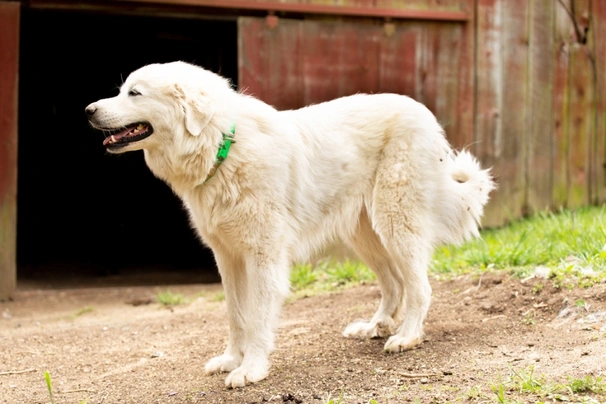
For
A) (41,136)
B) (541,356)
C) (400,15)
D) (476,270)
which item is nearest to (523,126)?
(400,15)

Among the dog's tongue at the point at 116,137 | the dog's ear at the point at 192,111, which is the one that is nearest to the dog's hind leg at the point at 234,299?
the dog's ear at the point at 192,111

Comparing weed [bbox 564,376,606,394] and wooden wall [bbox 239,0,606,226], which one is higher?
wooden wall [bbox 239,0,606,226]

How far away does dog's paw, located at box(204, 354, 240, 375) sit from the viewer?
4191 millimetres

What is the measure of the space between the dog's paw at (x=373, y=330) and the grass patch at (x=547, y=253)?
1.12m

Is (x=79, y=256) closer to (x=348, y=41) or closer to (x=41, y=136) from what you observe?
(x=41, y=136)

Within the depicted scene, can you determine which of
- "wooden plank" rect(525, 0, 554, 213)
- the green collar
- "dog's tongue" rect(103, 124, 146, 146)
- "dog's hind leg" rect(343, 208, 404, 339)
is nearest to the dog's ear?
the green collar

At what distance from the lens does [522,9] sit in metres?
8.00

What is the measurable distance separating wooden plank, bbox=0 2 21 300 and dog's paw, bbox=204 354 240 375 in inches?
141

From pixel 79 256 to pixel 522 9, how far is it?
677 centimetres

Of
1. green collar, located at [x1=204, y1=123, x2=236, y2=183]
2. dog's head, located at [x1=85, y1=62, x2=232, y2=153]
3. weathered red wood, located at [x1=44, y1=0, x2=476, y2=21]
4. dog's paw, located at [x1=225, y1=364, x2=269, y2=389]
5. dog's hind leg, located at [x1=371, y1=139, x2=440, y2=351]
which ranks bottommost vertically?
dog's paw, located at [x1=225, y1=364, x2=269, y2=389]

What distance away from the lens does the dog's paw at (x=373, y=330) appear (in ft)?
15.5

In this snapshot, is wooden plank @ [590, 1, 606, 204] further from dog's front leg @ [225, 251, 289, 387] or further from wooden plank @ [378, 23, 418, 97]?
dog's front leg @ [225, 251, 289, 387]

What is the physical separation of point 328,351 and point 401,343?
0.47 meters

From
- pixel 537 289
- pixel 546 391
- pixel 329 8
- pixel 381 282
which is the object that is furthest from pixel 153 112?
pixel 329 8
